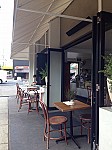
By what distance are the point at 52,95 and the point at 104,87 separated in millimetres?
4116

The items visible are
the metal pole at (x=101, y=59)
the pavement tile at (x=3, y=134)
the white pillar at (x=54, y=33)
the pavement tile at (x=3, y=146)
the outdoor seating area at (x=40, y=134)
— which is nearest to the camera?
the metal pole at (x=101, y=59)

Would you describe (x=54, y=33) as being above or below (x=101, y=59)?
above

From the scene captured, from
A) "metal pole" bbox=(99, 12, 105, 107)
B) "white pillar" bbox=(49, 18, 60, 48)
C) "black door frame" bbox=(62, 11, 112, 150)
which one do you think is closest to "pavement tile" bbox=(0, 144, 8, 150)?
"black door frame" bbox=(62, 11, 112, 150)

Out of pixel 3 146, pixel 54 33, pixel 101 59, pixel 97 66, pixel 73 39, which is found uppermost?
pixel 54 33

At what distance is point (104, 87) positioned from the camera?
2932 mm

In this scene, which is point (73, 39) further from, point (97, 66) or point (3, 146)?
point (3, 146)

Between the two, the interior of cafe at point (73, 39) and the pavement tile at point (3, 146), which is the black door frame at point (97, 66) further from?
the pavement tile at point (3, 146)

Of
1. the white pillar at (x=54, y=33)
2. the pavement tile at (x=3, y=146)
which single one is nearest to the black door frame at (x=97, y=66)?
the pavement tile at (x=3, y=146)

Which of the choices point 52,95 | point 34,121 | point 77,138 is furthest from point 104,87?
point 52,95

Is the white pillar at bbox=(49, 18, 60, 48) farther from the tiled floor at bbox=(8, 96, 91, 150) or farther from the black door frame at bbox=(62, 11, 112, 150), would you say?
the black door frame at bbox=(62, 11, 112, 150)

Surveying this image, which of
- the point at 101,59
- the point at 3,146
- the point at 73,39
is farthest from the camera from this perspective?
the point at 73,39

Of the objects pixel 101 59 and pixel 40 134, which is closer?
pixel 101 59

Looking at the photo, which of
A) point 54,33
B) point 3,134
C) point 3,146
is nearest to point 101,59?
point 3,146

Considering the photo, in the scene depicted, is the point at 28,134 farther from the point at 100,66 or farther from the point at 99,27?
the point at 99,27
